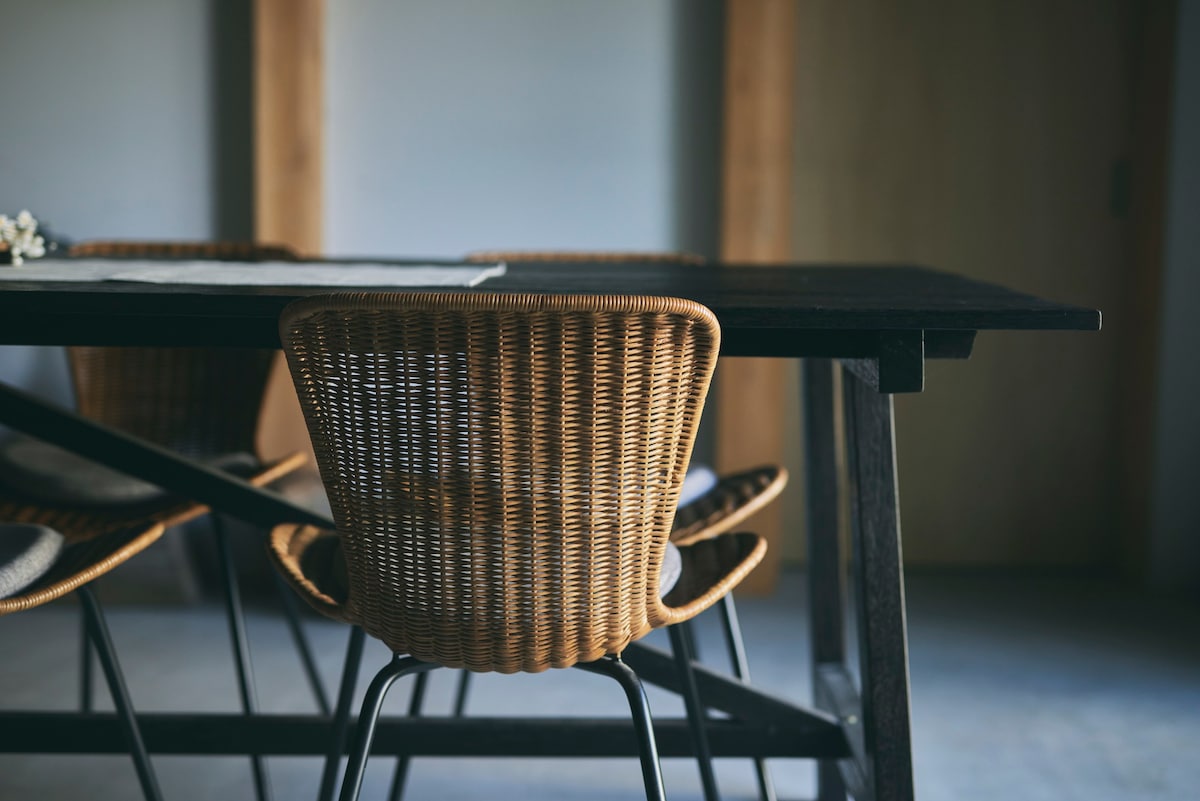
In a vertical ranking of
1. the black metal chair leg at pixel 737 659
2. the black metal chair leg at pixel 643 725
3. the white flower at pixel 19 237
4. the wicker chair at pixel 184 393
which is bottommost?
the black metal chair leg at pixel 737 659

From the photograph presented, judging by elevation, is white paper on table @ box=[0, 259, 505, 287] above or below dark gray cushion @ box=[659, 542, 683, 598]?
above

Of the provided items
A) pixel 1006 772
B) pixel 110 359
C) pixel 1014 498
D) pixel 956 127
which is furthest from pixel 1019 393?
pixel 110 359

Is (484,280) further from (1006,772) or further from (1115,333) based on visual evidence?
(1115,333)

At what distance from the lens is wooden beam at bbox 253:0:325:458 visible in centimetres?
352

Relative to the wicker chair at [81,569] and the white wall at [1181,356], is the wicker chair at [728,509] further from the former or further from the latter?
the white wall at [1181,356]

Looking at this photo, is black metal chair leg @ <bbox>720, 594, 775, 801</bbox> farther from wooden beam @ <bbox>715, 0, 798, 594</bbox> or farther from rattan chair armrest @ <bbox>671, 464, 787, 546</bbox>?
wooden beam @ <bbox>715, 0, 798, 594</bbox>

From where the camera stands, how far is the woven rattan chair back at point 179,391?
98.6 inches

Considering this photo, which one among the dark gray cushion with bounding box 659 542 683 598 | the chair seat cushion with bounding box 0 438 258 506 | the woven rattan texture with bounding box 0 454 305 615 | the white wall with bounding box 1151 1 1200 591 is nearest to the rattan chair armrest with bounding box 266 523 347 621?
the woven rattan texture with bounding box 0 454 305 615

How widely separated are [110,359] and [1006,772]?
2.05 metres

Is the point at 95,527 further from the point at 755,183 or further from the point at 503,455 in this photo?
the point at 755,183

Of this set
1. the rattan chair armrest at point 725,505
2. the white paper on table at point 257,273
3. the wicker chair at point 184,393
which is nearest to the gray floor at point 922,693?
the wicker chair at point 184,393

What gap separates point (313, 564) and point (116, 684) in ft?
Answer: 1.37

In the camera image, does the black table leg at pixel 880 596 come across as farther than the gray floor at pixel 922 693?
No

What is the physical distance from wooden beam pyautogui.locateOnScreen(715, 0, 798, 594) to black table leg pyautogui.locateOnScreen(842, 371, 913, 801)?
1.87 m
